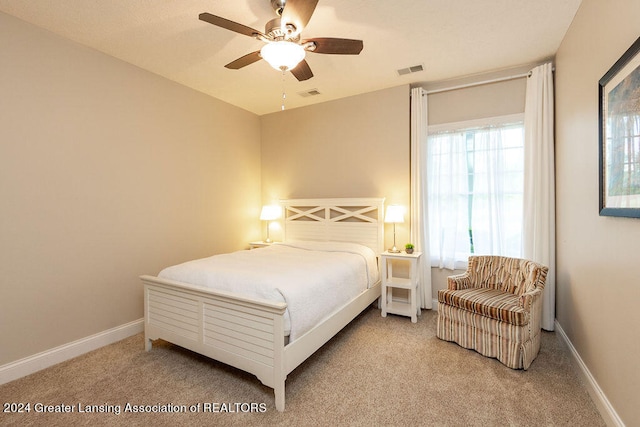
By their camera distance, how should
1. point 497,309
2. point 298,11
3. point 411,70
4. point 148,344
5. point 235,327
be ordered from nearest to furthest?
1. point 298,11
2. point 235,327
3. point 497,309
4. point 148,344
5. point 411,70

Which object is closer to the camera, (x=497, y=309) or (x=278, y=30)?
(x=278, y=30)

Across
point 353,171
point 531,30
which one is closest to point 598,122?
point 531,30

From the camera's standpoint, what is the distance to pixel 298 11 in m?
1.82

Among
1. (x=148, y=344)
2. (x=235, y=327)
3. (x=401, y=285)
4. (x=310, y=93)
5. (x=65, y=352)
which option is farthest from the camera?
(x=310, y=93)

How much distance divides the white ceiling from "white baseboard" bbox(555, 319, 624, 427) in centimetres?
274

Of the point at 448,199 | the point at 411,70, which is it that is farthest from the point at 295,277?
the point at 411,70

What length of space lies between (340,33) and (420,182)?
1.94m

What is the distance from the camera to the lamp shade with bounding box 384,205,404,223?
11.8ft

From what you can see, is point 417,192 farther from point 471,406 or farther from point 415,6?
point 471,406

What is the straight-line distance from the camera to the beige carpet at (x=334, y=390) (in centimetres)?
185

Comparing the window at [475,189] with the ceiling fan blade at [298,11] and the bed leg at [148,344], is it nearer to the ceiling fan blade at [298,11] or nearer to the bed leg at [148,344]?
the ceiling fan blade at [298,11]

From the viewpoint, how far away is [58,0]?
2.17 metres

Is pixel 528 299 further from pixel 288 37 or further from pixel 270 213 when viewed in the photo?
pixel 270 213

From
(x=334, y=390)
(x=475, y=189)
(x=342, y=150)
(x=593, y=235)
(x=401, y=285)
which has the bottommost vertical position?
(x=334, y=390)
